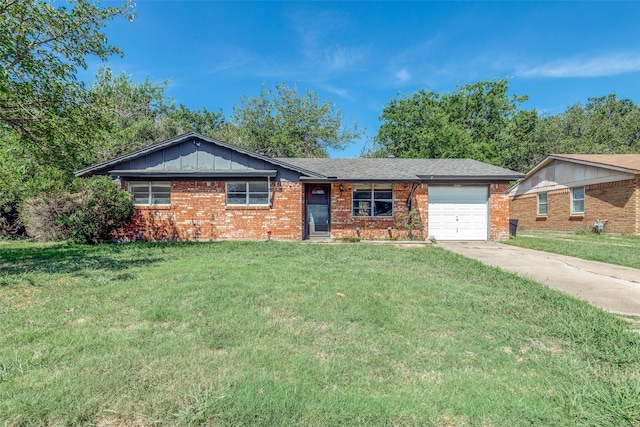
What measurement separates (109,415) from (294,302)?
260cm

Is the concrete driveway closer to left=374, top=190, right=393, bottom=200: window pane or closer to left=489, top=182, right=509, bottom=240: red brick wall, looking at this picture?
left=489, top=182, right=509, bottom=240: red brick wall

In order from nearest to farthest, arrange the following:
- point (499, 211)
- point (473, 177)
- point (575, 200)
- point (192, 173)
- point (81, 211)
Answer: point (81, 211) < point (192, 173) < point (473, 177) < point (499, 211) < point (575, 200)

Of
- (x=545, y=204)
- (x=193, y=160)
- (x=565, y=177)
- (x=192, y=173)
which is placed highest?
(x=193, y=160)

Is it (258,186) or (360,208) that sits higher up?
(258,186)

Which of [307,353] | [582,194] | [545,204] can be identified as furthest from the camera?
[545,204]

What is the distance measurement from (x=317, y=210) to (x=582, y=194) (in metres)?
15.0

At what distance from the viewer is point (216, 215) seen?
40.5 feet

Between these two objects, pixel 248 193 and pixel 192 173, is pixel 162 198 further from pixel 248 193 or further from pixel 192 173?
pixel 248 193

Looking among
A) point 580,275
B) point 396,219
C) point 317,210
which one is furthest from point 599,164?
point 317,210

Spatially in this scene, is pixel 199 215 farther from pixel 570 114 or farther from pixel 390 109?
pixel 570 114

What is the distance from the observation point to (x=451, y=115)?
1198 inches

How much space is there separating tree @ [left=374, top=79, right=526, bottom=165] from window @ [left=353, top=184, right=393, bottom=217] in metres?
16.1

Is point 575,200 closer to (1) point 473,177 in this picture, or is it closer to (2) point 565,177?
(2) point 565,177

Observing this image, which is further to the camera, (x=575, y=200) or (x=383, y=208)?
(x=575, y=200)
